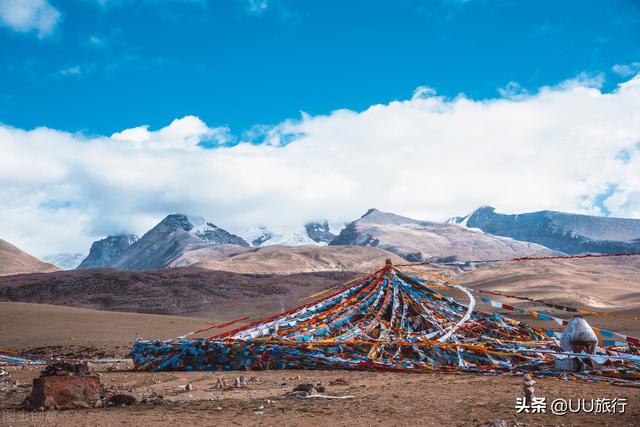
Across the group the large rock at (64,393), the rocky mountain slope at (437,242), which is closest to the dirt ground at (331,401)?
the large rock at (64,393)

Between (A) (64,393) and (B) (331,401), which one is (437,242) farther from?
(A) (64,393)

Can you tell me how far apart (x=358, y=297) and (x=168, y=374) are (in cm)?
449

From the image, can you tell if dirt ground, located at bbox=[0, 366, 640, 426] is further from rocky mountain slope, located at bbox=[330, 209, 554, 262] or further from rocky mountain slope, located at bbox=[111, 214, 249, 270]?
rocky mountain slope, located at bbox=[111, 214, 249, 270]

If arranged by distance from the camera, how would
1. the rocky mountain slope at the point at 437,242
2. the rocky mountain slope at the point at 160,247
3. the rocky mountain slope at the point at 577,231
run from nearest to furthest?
the rocky mountain slope at the point at 437,242, the rocky mountain slope at the point at 160,247, the rocky mountain slope at the point at 577,231

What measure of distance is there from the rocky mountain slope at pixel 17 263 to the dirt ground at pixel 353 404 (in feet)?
278

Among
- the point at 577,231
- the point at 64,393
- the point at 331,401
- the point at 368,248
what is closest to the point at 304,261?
the point at 368,248

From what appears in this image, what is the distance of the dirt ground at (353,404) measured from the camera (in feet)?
18.6

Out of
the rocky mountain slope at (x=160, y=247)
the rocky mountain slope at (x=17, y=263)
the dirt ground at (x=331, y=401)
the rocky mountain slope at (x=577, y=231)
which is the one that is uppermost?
the rocky mountain slope at (x=577, y=231)

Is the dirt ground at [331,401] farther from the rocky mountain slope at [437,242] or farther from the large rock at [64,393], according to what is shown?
the rocky mountain slope at [437,242]

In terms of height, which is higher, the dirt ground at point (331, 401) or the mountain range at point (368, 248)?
the mountain range at point (368, 248)

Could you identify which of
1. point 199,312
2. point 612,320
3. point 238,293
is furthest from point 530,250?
point 612,320

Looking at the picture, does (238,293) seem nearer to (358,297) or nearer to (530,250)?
(358,297)

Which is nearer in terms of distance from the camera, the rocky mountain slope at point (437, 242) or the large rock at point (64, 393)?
the large rock at point (64, 393)

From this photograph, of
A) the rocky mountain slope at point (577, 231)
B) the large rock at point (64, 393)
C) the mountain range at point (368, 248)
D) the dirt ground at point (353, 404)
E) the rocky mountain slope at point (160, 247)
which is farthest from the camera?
the rocky mountain slope at point (577, 231)
